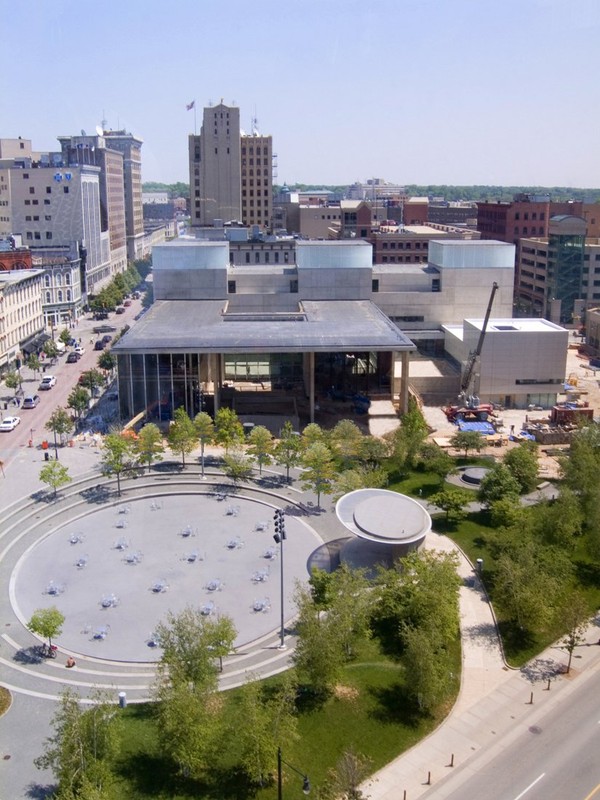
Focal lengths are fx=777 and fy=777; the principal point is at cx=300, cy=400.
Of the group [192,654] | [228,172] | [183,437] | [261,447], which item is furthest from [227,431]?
[228,172]

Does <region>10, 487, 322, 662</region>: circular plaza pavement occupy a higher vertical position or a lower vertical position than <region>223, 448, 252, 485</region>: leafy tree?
lower

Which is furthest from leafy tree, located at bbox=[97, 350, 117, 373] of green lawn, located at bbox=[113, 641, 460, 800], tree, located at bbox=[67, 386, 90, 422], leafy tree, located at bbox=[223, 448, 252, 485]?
green lawn, located at bbox=[113, 641, 460, 800]

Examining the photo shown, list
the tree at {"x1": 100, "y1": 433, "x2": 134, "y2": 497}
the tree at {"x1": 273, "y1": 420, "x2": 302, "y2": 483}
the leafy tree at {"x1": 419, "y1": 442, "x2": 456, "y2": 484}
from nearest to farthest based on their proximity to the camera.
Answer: the tree at {"x1": 100, "y1": 433, "x2": 134, "y2": 497}
the tree at {"x1": 273, "y1": 420, "x2": 302, "y2": 483}
the leafy tree at {"x1": 419, "y1": 442, "x2": 456, "y2": 484}

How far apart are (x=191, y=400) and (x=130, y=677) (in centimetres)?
2626

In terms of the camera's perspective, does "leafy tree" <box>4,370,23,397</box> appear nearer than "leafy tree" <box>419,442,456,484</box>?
No

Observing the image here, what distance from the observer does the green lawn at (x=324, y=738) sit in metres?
18.9

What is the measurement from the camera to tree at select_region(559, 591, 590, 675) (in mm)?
23875

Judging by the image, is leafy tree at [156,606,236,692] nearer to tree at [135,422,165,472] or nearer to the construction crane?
tree at [135,422,165,472]

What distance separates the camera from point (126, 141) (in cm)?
12875

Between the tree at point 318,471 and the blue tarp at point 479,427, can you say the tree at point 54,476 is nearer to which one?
the tree at point 318,471

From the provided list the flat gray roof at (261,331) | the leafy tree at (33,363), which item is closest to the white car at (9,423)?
the flat gray roof at (261,331)

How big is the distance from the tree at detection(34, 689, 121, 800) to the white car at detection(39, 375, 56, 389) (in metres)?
41.8

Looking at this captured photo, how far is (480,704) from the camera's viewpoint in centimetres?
2227

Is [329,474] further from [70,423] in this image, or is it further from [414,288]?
[414,288]
